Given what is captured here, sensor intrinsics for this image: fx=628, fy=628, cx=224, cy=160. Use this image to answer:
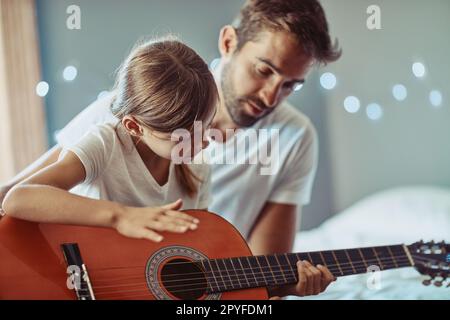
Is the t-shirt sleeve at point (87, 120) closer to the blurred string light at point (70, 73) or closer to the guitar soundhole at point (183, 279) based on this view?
→ the blurred string light at point (70, 73)

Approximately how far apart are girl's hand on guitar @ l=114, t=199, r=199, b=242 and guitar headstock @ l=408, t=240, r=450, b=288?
56 cm

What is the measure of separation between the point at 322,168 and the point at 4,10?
853 millimetres

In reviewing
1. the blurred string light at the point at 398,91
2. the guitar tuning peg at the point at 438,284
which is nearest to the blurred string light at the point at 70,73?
the blurred string light at the point at 398,91

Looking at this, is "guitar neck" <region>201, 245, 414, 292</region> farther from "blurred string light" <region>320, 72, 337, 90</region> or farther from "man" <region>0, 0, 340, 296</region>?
"blurred string light" <region>320, 72, 337, 90</region>

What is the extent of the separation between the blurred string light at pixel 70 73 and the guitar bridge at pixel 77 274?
1.32 feet

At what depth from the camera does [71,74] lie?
147 centimetres

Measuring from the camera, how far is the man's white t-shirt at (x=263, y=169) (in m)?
1.55

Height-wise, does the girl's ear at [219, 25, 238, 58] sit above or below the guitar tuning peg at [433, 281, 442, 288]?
above

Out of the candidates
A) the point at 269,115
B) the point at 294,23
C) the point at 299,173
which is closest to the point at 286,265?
the point at 299,173

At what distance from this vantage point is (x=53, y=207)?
1.32m

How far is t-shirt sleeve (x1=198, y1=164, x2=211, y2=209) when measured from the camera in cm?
152

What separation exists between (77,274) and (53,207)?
0.50ft

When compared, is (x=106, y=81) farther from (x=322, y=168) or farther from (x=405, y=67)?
(x=405, y=67)

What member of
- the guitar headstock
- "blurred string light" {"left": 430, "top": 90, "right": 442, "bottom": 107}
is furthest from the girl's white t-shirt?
"blurred string light" {"left": 430, "top": 90, "right": 442, "bottom": 107}
